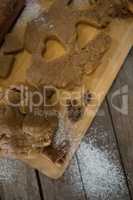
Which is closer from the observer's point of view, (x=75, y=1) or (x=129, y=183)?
(x=129, y=183)

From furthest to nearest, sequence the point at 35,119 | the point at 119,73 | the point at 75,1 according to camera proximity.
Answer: the point at 75,1 → the point at 119,73 → the point at 35,119

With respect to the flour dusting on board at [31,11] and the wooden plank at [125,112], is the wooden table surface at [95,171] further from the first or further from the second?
the flour dusting on board at [31,11]

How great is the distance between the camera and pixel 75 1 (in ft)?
4.56

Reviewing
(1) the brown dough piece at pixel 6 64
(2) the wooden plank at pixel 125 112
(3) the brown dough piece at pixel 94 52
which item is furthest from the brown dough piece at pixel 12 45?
(2) the wooden plank at pixel 125 112

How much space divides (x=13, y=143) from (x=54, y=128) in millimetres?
116

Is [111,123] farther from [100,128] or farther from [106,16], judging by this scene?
[106,16]

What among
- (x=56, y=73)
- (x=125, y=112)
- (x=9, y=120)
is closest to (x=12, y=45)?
(x=56, y=73)

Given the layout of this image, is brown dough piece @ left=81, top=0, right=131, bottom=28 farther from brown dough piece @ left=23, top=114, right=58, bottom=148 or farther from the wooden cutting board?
brown dough piece @ left=23, top=114, right=58, bottom=148

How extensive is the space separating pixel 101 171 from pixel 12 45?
47 centimetres

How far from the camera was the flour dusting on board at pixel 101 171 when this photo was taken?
116 cm

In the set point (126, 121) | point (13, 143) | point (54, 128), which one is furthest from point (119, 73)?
point (13, 143)

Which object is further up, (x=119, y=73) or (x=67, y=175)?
(x=119, y=73)

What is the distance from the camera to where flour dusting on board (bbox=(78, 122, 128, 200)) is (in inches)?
45.7

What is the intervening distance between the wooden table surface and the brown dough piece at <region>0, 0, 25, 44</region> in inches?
15.9
